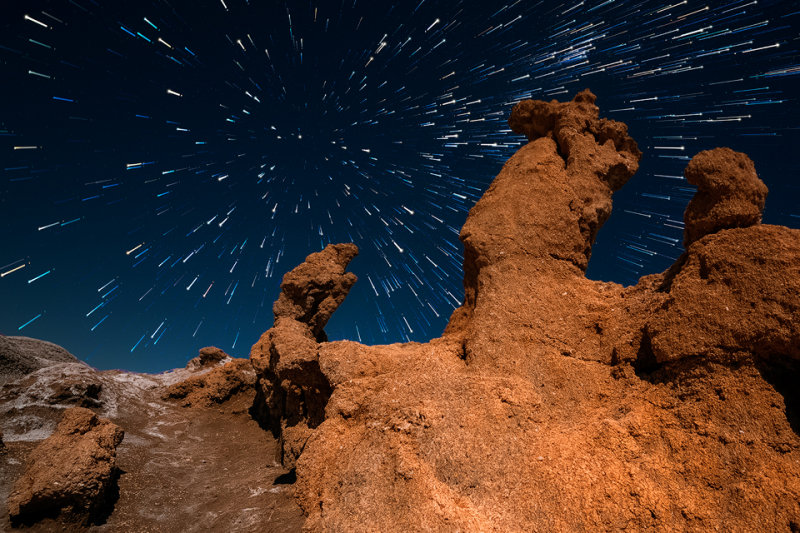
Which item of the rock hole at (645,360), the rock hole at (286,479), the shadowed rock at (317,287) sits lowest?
the rock hole at (286,479)

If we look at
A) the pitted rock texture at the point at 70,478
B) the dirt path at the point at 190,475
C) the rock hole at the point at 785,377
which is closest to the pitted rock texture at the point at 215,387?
the dirt path at the point at 190,475

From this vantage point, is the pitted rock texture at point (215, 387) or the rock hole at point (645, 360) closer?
the rock hole at point (645, 360)

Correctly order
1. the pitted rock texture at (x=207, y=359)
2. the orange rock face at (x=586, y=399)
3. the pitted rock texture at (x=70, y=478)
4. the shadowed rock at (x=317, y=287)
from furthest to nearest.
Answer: the pitted rock texture at (x=207, y=359) < the shadowed rock at (x=317, y=287) < the pitted rock texture at (x=70, y=478) < the orange rock face at (x=586, y=399)

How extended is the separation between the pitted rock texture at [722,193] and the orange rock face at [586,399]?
0.07ft

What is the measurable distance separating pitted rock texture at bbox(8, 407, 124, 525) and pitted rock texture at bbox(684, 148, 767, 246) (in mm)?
11519

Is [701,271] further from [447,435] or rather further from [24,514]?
[24,514]

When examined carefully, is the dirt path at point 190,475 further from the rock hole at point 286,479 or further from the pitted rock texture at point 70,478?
the pitted rock texture at point 70,478

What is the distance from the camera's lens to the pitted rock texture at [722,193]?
15.0 feet

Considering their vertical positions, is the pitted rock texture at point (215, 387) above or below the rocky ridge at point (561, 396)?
below

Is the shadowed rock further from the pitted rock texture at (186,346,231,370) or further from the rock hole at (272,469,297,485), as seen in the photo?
the pitted rock texture at (186,346,231,370)

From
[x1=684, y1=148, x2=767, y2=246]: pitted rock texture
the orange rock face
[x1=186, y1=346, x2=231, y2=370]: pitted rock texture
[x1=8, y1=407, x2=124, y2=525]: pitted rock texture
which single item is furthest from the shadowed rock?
[x1=684, y1=148, x2=767, y2=246]: pitted rock texture

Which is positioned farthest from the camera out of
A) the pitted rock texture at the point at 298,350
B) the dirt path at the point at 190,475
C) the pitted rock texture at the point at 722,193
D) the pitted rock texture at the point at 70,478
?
the pitted rock texture at the point at 298,350

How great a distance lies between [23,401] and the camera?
8977 mm

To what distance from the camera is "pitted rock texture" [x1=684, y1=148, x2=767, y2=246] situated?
457 cm
